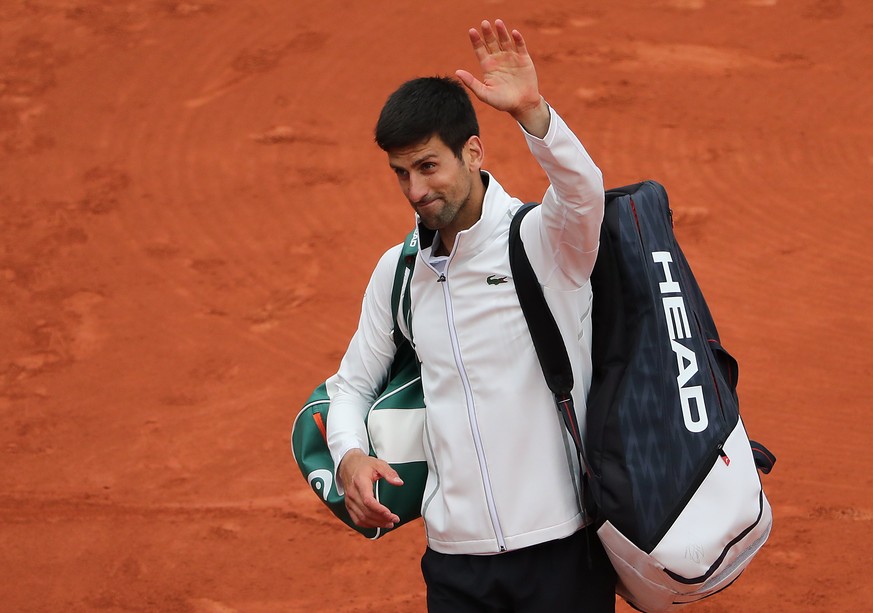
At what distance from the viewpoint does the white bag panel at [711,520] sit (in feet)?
7.78

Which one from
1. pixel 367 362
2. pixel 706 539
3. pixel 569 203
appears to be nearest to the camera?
pixel 569 203

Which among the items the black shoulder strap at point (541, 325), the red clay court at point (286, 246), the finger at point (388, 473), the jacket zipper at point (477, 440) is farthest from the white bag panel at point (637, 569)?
the red clay court at point (286, 246)

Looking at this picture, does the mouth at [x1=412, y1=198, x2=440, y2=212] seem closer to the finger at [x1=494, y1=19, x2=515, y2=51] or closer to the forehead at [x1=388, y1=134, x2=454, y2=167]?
the forehead at [x1=388, y1=134, x2=454, y2=167]

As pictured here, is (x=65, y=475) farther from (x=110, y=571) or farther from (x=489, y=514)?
(x=489, y=514)

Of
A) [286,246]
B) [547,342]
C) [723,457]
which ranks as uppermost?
[547,342]

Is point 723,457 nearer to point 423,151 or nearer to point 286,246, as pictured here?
point 423,151

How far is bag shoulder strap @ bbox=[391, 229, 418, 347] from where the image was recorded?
269 centimetres

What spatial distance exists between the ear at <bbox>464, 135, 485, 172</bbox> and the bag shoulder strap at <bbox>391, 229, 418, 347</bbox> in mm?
Result: 215

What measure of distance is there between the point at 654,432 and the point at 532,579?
0.47 meters

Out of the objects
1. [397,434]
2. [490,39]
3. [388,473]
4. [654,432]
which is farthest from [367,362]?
A: [490,39]

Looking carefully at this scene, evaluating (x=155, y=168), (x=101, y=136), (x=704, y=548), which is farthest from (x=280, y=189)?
(x=704, y=548)

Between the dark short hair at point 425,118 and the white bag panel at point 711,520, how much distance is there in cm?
97

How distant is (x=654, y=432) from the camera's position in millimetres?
2406

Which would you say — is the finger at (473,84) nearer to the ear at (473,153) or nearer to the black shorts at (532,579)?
the ear at (473,153)
